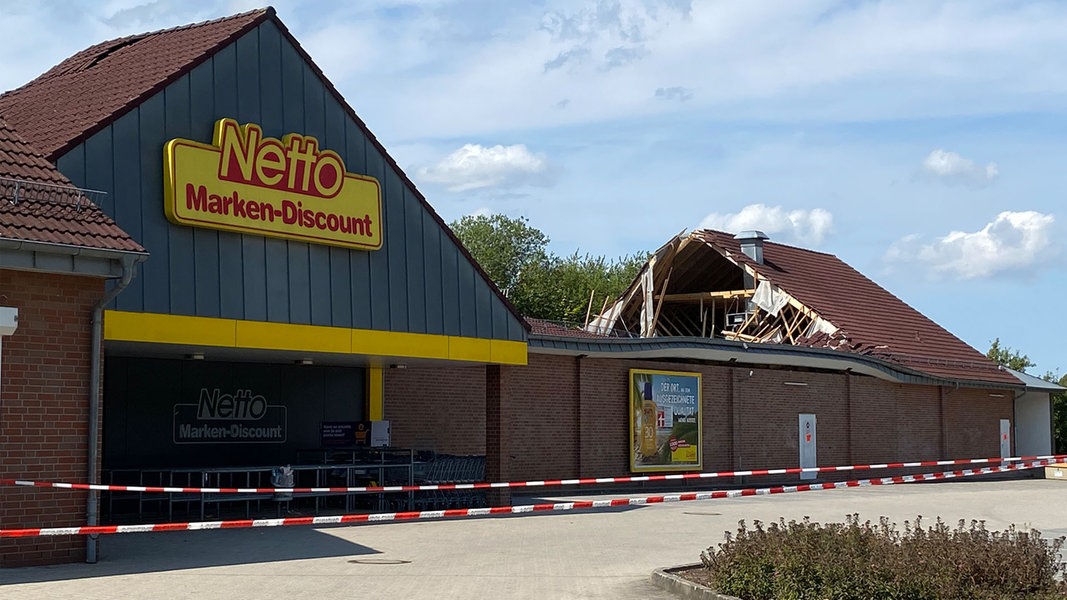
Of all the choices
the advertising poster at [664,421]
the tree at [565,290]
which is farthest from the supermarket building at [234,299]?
the tree at [565,290]

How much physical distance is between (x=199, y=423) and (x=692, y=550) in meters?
10.3

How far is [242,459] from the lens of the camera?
23.5 meters

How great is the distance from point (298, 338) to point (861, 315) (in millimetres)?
28708

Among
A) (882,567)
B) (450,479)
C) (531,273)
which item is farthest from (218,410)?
(531,273)

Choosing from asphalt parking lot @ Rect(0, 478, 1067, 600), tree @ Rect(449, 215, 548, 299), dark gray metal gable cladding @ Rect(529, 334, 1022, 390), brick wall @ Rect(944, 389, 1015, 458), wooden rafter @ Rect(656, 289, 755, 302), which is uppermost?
tree @ Rect(449, 215, 548, 299)

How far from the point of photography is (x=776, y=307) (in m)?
42.3

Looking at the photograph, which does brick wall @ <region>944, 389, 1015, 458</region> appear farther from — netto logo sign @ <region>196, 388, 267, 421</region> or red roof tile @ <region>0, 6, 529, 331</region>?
netto logo sign @ <region>196, 388, 267, 421</region>

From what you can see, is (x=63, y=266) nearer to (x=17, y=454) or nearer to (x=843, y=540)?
(x=17, y=454)

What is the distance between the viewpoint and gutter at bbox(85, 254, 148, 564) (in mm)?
14352

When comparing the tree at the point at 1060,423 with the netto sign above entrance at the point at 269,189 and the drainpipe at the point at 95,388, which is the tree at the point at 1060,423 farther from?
the drainpipe at the point at 95,388

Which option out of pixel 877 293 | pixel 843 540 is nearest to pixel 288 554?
pixel 843 540

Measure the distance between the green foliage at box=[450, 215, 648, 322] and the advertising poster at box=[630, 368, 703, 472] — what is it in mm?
46255

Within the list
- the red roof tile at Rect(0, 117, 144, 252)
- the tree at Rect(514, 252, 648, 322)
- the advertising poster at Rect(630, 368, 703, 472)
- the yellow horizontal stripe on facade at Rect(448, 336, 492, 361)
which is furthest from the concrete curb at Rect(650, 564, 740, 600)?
the tree at Rect(514, 252, 648, 322)

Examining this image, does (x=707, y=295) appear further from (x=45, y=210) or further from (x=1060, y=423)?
(x=45, y=210)
